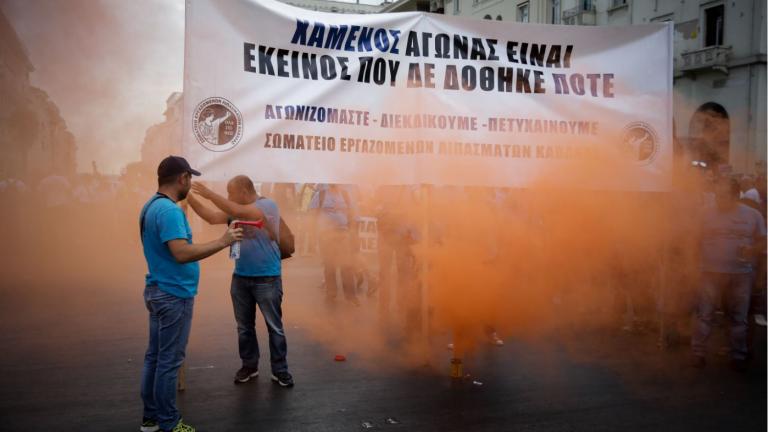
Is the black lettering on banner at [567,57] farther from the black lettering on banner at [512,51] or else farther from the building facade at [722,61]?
the building facade at [722,61]

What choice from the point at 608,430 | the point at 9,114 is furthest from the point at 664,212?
the point at 9,114

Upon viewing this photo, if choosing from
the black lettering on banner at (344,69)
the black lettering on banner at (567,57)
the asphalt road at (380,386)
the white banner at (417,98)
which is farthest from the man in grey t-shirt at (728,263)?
the black lettering on banner at (344,69)

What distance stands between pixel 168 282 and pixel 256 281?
143 centimetres

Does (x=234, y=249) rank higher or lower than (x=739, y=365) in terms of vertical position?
higher

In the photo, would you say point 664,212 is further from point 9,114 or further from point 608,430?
point 9,114

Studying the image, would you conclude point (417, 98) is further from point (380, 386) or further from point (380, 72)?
point (380, 386)

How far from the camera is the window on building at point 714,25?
25.9 meters

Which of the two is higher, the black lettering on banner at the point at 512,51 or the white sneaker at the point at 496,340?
the black lettering on banner at the point at 512,51

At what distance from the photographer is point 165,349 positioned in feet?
13.1

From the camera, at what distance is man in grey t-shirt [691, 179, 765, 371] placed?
19.5 feet

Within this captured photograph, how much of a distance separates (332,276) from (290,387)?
4231 millimetres

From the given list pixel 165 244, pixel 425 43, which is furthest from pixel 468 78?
pixel 165 244

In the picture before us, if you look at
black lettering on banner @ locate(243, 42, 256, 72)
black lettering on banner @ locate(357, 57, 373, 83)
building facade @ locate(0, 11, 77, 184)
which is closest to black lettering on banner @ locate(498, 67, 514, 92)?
black lettering on banner @ locate(357, 57, 373, 83)

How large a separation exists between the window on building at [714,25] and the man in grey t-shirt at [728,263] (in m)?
23.5
